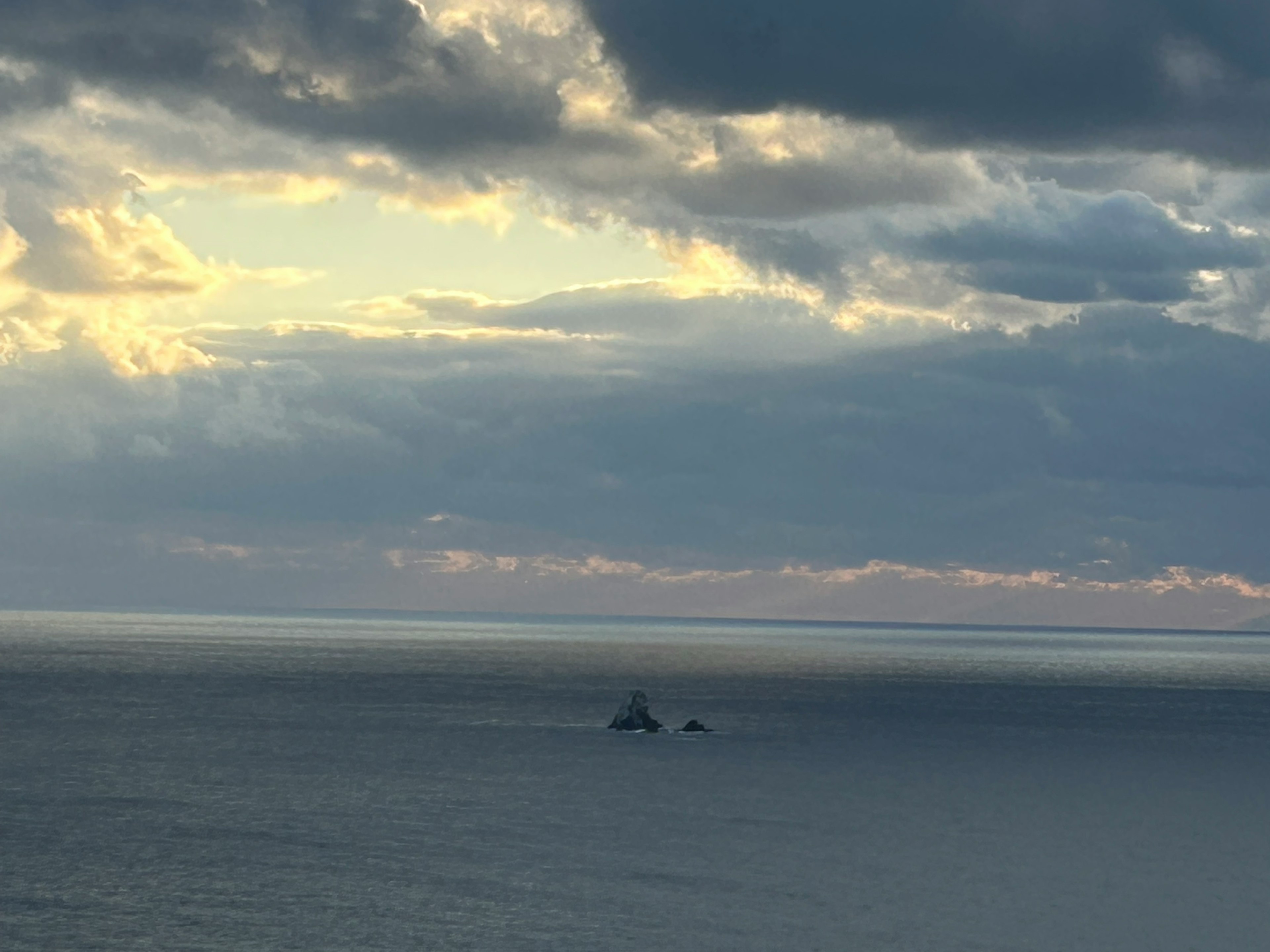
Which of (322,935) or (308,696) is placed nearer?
(322,935)

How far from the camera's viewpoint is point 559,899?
58594mm

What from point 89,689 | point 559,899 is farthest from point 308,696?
point 559,899

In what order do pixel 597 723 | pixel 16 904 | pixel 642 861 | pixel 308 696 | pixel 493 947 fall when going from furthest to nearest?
1. pixel 308 696
2. pixel 597 723
3. pixel 642 861
4. pixel 16 904
5. pixel 493 947

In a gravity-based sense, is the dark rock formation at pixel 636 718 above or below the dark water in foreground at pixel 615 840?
above

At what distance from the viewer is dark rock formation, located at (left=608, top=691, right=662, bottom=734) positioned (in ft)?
443

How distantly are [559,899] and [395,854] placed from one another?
12093mm

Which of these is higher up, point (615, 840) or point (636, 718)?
point (636, 718)

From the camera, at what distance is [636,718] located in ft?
444

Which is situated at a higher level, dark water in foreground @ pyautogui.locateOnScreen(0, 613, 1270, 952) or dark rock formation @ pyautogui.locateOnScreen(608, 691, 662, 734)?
dark rock formation @ pyautogui.locateOnScreen(608, 691, 662, 734)

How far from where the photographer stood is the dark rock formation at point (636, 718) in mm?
134875

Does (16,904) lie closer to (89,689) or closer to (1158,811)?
(1158,811)

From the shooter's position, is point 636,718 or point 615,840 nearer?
point 615,840

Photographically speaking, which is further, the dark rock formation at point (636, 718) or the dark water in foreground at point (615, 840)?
the dark rock formation at point (636, 718)

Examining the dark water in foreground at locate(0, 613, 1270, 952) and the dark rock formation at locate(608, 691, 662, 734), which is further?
the dark rock formation at locate(608, 691, 662, 734)
